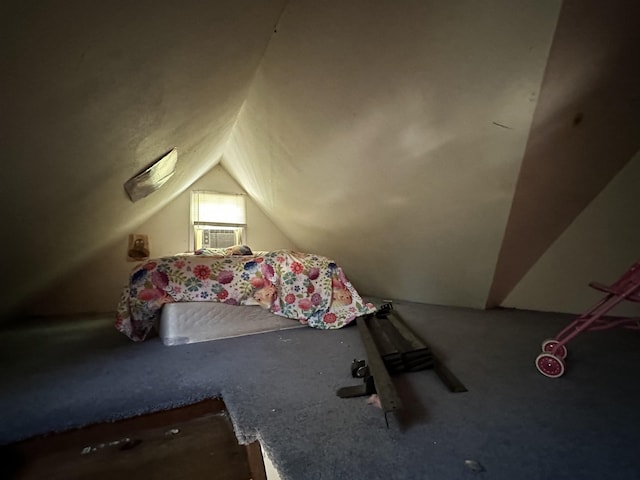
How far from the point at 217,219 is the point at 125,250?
136 centimetres

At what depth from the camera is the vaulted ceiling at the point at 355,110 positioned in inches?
36.7

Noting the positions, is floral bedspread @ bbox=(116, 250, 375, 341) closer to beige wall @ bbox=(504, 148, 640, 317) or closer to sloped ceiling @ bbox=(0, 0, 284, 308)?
sloped ceiling @ bbox=(0, 0, 284, 308)

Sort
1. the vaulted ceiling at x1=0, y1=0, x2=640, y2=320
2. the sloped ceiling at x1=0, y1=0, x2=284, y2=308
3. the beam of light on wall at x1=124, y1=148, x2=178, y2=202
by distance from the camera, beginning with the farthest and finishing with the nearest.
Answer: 1. the beam of light on wall at x1=124, y1=148, x2=178, y2=202
2. the vaulted ceiling at x1=0, y1=0, x2=640, y2=320
3. the sloped ceiling at x1=0, y1=0, x2=284, y2=308

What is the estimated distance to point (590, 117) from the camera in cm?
167

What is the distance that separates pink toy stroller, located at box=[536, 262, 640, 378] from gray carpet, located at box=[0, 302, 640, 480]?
0.08 m

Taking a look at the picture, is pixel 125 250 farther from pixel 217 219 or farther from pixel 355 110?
pixel 355 110

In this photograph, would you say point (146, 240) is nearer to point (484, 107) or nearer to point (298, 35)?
point (298, 35)

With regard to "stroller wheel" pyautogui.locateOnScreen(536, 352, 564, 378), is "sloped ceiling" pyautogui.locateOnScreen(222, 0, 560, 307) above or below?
above

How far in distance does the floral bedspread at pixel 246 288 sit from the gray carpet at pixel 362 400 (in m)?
0.25

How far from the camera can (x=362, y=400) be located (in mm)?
1147

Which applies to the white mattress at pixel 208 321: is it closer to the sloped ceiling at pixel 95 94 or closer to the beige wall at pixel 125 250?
the sloped ceiling at pixel 95 94

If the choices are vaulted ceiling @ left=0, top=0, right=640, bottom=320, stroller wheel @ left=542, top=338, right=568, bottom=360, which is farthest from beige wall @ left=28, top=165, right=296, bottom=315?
stroller wheel @ left=542, top=338, right=568, bottom=360

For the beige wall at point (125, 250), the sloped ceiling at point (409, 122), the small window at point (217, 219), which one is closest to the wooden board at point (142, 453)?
the sloped ceiling at point (409, 122)

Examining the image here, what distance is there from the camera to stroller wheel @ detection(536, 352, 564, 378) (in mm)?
1331
